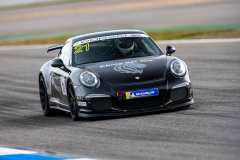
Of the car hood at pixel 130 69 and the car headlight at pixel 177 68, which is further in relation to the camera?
the car headlight at pixel 177 68

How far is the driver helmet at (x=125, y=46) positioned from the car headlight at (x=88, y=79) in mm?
1065

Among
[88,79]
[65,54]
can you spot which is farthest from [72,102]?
[65,54]

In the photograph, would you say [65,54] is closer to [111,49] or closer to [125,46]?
[111,49]

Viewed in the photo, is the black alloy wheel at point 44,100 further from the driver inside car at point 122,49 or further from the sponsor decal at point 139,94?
the sponsor decal at point 139,94

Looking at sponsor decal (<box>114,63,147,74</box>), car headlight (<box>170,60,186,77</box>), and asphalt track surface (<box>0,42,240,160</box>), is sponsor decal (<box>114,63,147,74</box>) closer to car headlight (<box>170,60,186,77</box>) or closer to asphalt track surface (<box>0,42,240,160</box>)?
car headlight (<box>170,60,186,77</box>)

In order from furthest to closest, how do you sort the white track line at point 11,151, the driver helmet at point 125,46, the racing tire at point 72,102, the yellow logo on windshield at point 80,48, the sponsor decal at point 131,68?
1. the yellow logo on windshield at point 80,48
2. the driver helmet at point 125,46
3. the racing tire at point 72,102
4. the sponsor decal at point 131,68
5. the white track line at point 11,151

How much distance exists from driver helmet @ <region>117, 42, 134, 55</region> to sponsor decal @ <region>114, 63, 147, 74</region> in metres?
0.72

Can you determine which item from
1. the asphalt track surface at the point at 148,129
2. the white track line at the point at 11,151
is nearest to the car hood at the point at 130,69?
the asphalt track surface at the point at 148,129

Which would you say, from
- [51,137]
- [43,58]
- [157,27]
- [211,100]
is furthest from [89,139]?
[157,27]

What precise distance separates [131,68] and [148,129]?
135cm

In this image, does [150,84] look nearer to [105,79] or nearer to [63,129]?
[105,79]

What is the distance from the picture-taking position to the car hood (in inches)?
268

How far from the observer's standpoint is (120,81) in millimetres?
6758

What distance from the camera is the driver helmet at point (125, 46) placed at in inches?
309
